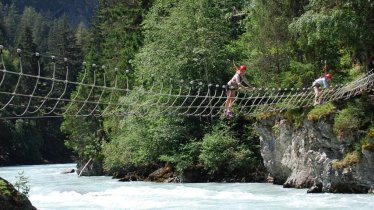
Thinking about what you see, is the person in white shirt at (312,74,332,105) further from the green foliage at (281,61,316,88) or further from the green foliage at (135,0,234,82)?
the green foliage at (135,0,234,82)

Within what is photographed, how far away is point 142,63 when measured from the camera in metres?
31.3

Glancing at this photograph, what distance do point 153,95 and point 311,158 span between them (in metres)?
10.3

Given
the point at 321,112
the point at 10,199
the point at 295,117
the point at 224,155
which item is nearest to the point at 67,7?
the point at 224,155

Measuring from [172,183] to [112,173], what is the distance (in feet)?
31.7

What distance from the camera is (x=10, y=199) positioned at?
452 inches

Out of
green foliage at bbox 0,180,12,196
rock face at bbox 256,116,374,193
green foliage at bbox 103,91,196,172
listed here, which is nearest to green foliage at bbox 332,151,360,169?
rock face at bbox 256,116,374,193

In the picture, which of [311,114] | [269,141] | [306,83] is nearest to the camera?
[311,114]

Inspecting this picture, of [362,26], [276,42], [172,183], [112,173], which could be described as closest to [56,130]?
[112,173]

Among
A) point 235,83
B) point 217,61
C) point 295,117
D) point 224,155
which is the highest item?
point 217,61

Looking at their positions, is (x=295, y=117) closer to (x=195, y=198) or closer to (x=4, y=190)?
(x=195, y=198)

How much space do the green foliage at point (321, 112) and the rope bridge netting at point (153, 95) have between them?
0.38m

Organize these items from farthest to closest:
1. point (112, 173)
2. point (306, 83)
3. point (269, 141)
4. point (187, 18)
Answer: point (112, 173), point (187, 18), point (269, 141), point (306, 83)

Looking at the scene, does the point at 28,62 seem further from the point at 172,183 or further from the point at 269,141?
the point at 269,141

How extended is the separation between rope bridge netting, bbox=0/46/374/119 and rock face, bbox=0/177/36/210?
133 cm
